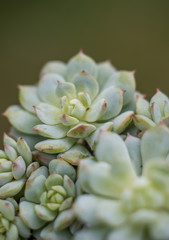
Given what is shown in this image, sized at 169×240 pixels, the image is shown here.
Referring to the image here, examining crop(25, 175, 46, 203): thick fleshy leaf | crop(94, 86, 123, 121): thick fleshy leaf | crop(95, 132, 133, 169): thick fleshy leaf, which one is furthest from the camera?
crop(94, 86, 123, 121): thick fleshy leaf

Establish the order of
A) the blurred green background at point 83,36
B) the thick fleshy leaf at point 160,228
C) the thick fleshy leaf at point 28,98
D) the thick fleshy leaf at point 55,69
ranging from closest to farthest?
1. the thick fleshy leaf at point 160,228
2. the thick fleshy leaf at point 28,98
3. the thick fleshy leaf at point 55,69
4. the blurred green background at point 83,36

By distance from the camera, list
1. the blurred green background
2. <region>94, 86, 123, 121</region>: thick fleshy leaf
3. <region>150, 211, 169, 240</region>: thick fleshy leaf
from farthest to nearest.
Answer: the blurred green background
<region>94, 86, 123, 121</region>: thick fleshy leaf
<region>150, 211, 169, 240</region>: thick fleshy leaf

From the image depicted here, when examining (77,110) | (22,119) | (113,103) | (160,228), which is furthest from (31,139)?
(160,228)

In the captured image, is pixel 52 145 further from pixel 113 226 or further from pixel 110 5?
pixel 110 5

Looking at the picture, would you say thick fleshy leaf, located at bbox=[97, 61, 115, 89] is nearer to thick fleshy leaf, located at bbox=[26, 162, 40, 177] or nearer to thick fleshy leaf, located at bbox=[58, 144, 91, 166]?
thick fleshy leaf, located at bbox=[58, 144, 91, 166]

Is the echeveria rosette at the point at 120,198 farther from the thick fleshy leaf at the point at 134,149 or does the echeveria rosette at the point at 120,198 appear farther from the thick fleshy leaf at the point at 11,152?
the thick fleshy leaf at the point at 11,152

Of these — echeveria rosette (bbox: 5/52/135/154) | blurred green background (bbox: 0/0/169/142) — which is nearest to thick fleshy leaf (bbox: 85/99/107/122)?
echeveria rosette (bbox: 5/52/135/154)

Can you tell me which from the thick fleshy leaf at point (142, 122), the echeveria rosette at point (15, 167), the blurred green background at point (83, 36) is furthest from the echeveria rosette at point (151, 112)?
the blurred green background at point (83, 36)
